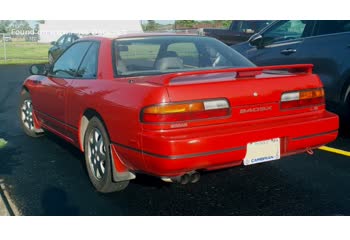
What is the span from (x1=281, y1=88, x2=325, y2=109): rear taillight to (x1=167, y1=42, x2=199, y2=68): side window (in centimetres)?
102

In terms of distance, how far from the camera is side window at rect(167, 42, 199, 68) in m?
4.17

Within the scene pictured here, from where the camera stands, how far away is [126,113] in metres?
3.24

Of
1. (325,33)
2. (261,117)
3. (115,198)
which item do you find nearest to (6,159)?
(115,198)

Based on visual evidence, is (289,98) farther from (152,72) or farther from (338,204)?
(152,72)

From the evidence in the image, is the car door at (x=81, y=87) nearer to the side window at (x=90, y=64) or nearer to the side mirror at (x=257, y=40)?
the side window at (x=90, y=64)

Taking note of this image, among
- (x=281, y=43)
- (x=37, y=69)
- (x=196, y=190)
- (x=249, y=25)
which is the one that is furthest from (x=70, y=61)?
(x=249, y=25)

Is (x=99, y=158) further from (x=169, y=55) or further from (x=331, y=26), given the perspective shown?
(x=331, y=26)

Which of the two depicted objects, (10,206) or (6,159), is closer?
(10,206)

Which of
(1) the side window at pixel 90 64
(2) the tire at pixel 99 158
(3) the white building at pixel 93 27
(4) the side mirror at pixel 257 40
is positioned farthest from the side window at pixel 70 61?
(3) the white building at pixel 93 27

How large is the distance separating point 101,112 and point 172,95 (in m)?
0.82

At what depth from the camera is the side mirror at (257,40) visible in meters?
6.39

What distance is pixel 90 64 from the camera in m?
4.19

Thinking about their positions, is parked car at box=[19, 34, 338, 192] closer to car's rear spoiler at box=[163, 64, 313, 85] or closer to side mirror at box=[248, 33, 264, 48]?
car's rear spoiler at box=[163, 64, 313, 85]

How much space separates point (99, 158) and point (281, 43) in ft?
11.9
